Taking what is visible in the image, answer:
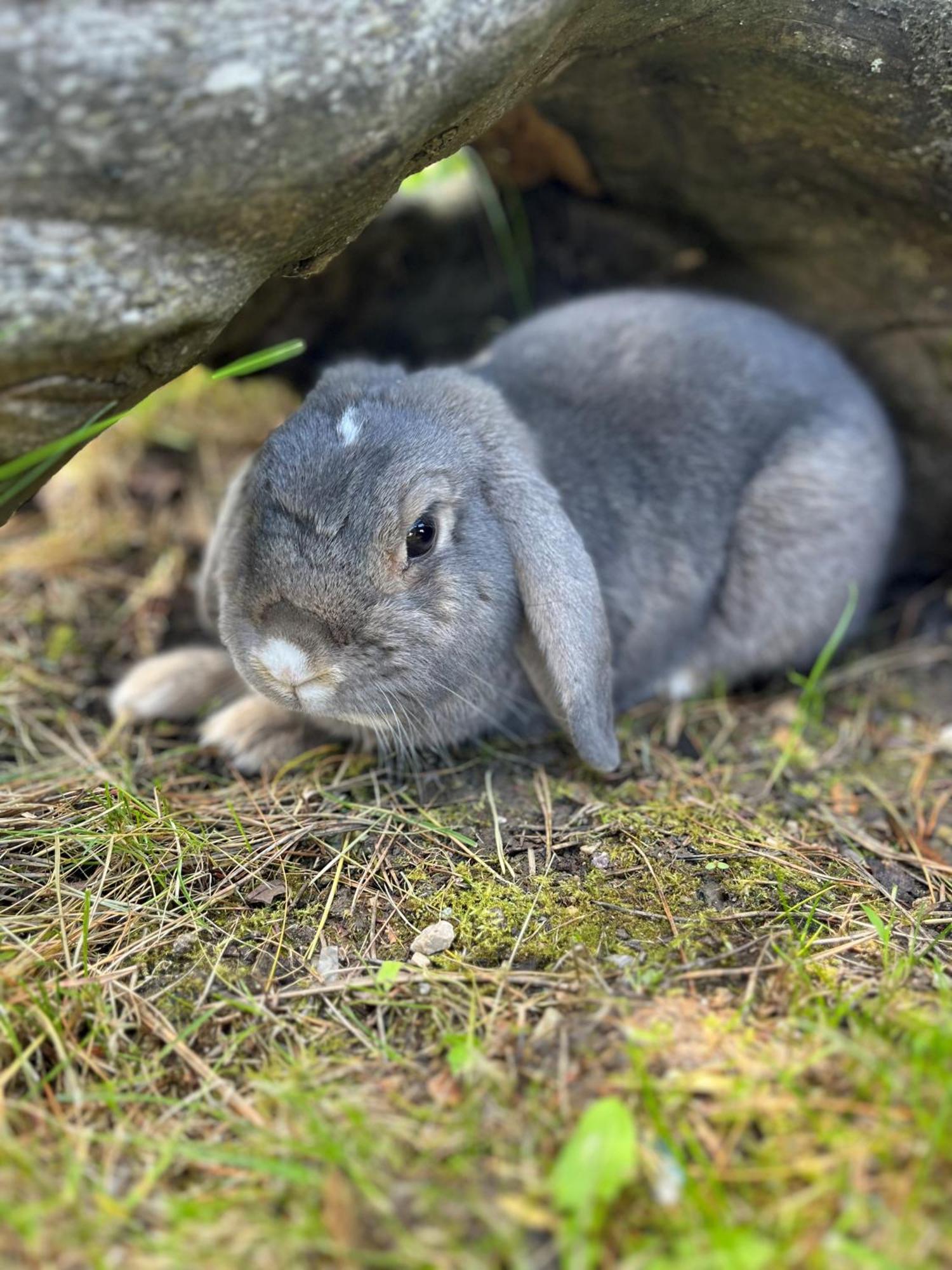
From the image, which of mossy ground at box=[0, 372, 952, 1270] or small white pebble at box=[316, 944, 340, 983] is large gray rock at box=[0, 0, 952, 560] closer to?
mossy ground at box=[0, 372, 952, 1270]

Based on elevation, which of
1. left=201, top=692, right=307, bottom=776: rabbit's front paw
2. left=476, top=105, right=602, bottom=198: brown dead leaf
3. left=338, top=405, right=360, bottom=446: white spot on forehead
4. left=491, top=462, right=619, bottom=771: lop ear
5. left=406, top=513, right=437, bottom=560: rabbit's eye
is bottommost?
left=201, top=692, right=307, bottom=776: rabbit's front paw

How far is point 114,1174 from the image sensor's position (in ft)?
6.98

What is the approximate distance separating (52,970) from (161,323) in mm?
1676

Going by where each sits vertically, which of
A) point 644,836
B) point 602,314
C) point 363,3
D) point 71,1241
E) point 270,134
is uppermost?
point 363,3

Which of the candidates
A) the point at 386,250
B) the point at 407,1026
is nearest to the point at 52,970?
the point at 407,1026

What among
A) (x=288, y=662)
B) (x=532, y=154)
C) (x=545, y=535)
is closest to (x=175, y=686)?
(x=288, y=662)

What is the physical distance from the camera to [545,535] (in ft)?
11.2

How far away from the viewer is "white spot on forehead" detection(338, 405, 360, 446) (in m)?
3.24

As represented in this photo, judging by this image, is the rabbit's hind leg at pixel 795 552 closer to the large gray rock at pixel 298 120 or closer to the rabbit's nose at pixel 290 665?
the large gray rock at pixel 298 120

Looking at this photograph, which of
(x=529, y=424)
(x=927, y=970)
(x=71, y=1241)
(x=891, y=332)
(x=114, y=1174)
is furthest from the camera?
(x=891, y=332)

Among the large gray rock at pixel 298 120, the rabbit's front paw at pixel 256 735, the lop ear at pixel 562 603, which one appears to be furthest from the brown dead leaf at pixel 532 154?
the rabbit's front paw at pixel 256 735

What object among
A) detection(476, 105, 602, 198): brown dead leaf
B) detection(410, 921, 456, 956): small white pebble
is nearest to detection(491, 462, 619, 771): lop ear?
detection(410, 921, 456, 956): small white pebble

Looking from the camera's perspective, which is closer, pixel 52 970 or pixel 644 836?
pixel 52 970

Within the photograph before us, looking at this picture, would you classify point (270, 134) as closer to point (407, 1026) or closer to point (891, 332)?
point (407, 1026)
